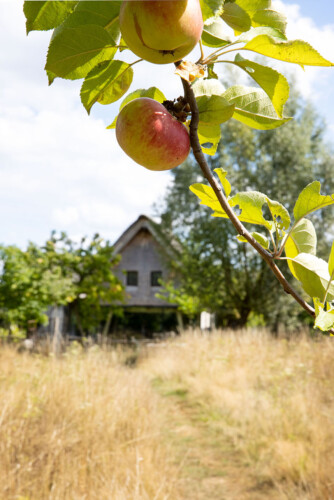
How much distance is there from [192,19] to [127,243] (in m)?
14.0

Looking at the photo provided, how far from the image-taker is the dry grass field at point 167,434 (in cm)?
275

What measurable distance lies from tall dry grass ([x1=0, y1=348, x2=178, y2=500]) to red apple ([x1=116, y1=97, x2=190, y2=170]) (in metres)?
2.08

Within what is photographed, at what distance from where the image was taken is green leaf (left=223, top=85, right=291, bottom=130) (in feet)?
1.41

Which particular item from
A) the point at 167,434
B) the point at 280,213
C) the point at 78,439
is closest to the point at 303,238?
the point at 280,213

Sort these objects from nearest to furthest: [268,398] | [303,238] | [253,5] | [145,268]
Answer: [253,5], [303,238], [268,398], [145,268]

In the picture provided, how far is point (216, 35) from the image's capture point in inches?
16.5

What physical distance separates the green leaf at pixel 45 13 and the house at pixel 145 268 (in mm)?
12983

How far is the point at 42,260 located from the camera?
1052cm

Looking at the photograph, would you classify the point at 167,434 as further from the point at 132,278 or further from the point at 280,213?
the point at 132,278

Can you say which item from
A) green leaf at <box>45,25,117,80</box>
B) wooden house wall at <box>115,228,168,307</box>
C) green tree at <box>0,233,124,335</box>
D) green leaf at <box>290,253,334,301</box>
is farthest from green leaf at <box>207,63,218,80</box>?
wooden house wall at <box>115,228,168,307</box>

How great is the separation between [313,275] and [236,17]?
0.95 feet

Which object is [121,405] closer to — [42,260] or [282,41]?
[282,41]

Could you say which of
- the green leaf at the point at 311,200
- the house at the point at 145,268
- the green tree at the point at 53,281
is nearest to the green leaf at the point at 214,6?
the green leaf at the point at 311,200

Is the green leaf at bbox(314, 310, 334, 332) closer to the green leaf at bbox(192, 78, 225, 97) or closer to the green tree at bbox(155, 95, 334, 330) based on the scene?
the green leaf at bbox(192, 78, 225, 97)
